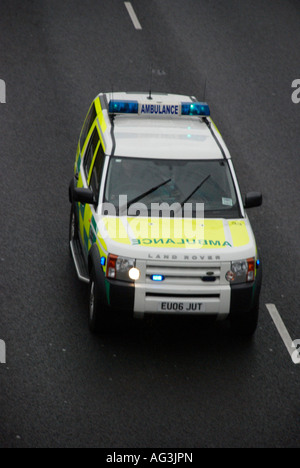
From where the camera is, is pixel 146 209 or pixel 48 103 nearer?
pixel 146 209

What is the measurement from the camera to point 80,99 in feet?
56.3

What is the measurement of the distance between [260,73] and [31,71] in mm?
4535

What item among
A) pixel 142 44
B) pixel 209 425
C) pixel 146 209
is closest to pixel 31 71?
pixel 142 44

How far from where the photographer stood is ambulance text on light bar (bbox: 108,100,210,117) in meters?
11.7

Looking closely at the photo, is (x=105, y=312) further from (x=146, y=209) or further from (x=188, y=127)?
(x=188, y=127)

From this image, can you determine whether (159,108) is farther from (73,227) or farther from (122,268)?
(122,268)

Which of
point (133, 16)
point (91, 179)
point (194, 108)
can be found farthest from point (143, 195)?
point (133, 16)

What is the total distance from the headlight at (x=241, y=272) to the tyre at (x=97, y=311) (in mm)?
1364

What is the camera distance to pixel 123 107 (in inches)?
462

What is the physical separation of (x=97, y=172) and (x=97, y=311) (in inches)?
73.2

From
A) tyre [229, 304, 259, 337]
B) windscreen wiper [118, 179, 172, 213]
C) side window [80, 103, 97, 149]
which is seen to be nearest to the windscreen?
windscreen wiper [118, 179, 172, 213]

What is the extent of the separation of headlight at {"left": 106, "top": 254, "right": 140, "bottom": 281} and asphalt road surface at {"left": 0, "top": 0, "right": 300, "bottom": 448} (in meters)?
0.89

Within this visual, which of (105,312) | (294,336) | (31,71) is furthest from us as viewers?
(31,71)

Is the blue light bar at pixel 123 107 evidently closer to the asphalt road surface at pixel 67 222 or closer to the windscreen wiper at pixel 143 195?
the windscreen wiper at pixel 143 195
